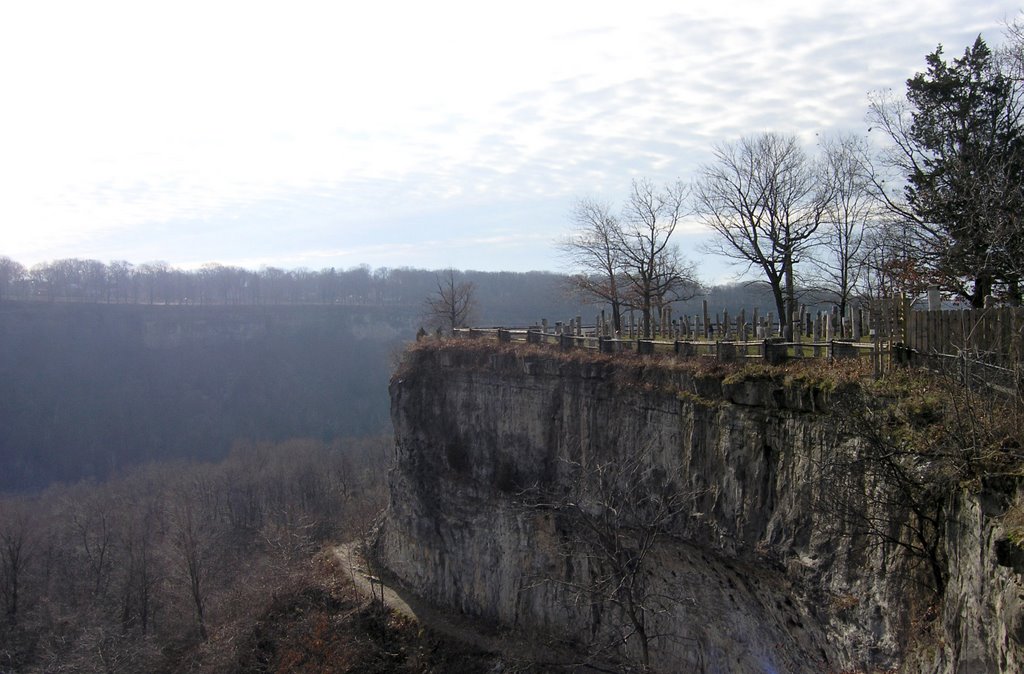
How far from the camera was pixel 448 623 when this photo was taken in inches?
1243

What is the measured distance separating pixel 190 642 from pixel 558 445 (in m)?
23.1

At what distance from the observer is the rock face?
11656mm

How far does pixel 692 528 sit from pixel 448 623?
15245mm

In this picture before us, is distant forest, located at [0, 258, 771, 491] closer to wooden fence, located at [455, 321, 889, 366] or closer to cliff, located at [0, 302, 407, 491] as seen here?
cliff, located at [0, 302, 407, 491]

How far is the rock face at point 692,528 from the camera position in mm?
11656

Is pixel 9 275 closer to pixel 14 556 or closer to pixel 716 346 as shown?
pixel 14 556

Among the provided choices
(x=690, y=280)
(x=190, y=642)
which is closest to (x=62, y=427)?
(x=190, y=642)

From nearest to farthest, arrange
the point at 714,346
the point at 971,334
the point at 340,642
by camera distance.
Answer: the point at 971,334, the point at 714,346, the point at 340,642

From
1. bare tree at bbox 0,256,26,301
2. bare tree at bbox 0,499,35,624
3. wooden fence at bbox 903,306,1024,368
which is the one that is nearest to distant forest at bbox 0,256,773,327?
bare tree at bbox 0,256,26,301

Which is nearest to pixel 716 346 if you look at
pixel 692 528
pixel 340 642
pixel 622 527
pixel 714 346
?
pixel 714 346

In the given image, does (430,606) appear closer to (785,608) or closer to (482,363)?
(482,363)

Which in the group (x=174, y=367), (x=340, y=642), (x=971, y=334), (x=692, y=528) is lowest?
(x=340, y=642)

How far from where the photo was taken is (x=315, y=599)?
35406 millimetres

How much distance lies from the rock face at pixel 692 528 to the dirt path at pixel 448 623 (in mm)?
705
